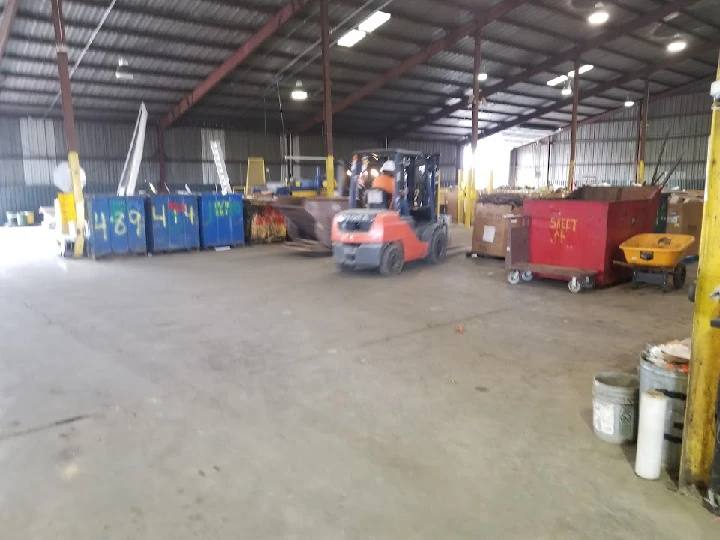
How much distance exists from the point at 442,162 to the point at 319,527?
31773 millimetres

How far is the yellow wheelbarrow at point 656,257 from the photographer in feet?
25.9

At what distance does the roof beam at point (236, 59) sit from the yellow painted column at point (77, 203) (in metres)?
6.62

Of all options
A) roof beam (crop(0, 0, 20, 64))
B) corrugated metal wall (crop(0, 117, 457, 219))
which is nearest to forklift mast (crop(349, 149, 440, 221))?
roof beam (crop(0, 0, 20, 64))

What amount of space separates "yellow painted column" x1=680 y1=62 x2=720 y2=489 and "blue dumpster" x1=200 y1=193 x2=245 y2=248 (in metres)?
12.8

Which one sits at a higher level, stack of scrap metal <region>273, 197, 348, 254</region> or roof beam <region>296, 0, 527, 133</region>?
roof beam <region>296, 0, 527, 133</region>

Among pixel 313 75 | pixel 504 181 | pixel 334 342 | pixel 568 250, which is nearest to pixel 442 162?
pixel 504 181

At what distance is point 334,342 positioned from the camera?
572cm

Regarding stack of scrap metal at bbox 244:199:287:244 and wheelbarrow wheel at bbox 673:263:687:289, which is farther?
stack of scrap metal at bbox 244:199:287:244

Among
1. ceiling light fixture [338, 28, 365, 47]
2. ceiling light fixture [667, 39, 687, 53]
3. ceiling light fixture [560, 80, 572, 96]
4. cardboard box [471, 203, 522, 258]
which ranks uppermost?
ceiling light fixture [667, 39, 687, 53]

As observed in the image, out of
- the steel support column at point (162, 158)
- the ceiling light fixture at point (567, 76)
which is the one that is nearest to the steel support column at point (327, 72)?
the steel support column at point (162, 158)

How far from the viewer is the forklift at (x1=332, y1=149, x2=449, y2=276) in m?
9.55

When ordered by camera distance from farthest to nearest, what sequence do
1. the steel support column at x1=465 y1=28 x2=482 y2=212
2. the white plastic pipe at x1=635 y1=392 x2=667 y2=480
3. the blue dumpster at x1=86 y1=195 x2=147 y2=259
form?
the steel support column at x1=465 y1=28 x2=482 y2=212 < the blue dumpster at x1=86 y1=195 x2=147 y2=259 < the white plastic pipe at x1=635 y1=392 x2=667 y2=480

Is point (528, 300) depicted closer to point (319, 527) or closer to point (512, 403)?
point (512, 403)

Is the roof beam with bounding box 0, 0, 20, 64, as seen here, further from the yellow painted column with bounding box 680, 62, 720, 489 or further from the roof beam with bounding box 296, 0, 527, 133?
the yellow painted column with bounding box 680, 62, 720, 489
